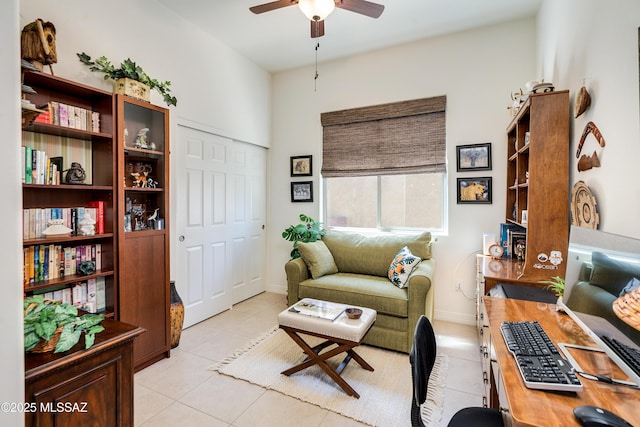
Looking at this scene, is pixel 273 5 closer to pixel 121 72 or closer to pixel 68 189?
pixel 121 72

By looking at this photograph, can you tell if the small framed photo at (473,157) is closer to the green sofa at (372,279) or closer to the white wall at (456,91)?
the white wall at (456,91)

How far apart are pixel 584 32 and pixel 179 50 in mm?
3220

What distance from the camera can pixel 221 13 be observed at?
9.34ft

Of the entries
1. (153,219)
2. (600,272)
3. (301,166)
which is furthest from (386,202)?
(600,272)

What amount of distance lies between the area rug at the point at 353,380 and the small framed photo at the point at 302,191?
1894mm

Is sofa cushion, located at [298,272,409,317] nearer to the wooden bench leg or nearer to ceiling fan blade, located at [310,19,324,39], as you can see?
the wooden bench leg

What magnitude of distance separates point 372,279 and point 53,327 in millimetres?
2470

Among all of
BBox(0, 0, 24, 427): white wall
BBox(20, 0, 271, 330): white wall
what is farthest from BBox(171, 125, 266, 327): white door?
BBox(0, 0, 24, 427): white wall

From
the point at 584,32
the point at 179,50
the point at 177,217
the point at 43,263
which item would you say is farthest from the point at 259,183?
the point at 584,32

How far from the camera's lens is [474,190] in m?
3.14

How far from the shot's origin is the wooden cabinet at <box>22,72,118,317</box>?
1.81 metres

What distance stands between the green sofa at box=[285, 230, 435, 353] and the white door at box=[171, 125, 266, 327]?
3.07ft

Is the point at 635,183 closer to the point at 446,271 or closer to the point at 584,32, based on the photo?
the point at 584,32

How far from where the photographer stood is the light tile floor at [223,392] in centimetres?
176
